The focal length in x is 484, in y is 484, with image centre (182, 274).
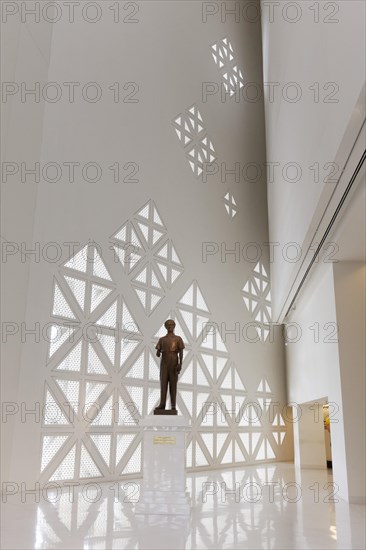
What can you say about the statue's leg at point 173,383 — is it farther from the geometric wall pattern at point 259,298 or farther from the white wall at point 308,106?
the geometric wall pattern at point 259,298

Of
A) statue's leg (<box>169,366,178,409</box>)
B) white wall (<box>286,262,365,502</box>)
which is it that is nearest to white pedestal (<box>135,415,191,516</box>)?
statue's leg (<box>169,366,178,409</box>)

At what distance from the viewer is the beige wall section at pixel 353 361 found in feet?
24.8

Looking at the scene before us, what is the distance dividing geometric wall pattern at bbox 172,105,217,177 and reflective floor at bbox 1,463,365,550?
8680 mm

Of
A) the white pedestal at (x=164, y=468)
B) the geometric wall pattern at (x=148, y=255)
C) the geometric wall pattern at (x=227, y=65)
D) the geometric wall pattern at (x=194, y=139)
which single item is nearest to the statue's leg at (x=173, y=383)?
the white pedestal at (x=164, y=468)

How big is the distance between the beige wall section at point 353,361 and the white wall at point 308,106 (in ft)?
3.13

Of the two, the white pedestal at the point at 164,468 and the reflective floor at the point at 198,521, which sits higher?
the white pedestal at the point at 164,468

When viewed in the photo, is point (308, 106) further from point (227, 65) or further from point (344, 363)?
point (227, 65)

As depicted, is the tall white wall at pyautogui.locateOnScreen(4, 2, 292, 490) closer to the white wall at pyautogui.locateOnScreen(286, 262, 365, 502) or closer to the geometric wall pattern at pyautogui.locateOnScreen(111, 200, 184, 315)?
the geometric wall pattern at pyautogui.locateOnScreen(111, 200, 184, 315)

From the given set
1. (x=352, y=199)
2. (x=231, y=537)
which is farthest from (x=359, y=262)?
(x=231, y=537)

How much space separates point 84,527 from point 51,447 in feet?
11.9

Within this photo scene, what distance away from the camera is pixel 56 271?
9555 millimetres

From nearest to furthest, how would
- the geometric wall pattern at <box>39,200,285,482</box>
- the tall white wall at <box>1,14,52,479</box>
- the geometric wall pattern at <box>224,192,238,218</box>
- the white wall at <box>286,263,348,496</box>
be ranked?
the white wall at <box>286,263,348,496</box>
the tall white wall at <box>1,14,52,479</box>
the geometric wall pattern at <box>39,200,285,482</box>
the geometric wall pattern at <box>224,192,238,218</box>

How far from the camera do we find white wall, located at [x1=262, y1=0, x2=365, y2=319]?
16.3ft

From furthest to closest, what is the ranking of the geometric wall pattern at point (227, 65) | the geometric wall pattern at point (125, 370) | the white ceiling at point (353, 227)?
the geometric wall pattern at point (227, 65)
the geometric wall pattern at point (125, 370)
the white ceiling at point (353, 227)
